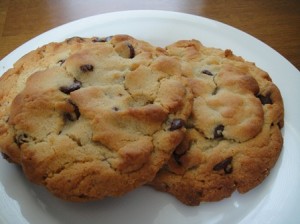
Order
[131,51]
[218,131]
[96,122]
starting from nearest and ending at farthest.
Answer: [96,122], [218,131], [131,51]

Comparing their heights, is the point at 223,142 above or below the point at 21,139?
below

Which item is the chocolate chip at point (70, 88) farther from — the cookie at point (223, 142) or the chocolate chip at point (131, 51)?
the cookie at point (223, 142)

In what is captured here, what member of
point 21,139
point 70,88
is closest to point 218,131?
point 70,88

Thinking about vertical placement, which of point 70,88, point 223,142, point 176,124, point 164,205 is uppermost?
point 70,88

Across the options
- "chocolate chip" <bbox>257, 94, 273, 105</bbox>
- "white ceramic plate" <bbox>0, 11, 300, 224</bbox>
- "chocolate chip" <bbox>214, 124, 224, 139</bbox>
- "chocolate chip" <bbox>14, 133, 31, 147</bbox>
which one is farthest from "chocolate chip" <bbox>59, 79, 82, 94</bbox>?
"chocolate chip" <bbox>257, 94, 273, 105</bbox>

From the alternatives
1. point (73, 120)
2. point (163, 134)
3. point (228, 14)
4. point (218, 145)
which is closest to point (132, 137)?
point (163, 134)

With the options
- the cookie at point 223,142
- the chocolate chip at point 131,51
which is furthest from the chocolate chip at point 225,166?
the chocolate chip at point 131,51

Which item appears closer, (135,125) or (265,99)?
(135,125)

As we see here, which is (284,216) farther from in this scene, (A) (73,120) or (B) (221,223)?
(A) (73,120)

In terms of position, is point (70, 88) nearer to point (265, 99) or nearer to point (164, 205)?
point (164, 205)
